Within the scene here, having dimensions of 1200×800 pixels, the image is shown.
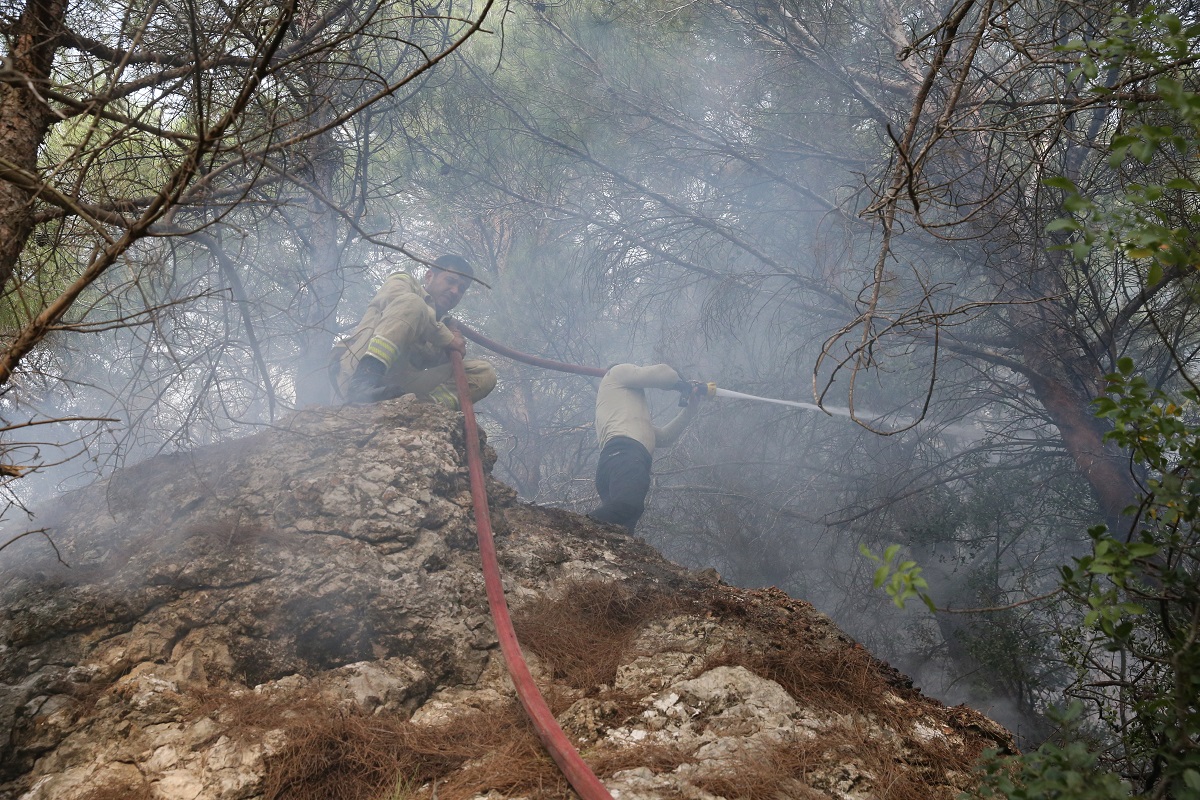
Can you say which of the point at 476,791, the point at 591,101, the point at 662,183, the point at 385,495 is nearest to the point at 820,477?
the point at 662,183

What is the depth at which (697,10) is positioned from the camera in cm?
629

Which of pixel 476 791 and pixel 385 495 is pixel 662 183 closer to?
pixel 385 495

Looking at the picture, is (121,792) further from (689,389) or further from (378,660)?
(689,389)

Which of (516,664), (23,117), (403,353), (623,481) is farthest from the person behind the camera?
(623,481)

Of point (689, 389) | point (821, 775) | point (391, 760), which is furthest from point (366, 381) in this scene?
point (821, 775)

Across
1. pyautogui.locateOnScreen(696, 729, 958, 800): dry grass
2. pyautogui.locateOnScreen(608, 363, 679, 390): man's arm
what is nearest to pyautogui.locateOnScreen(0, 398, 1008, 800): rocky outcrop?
pyautogui.locateOnScreen(696, 729, 958, 800): dry grass

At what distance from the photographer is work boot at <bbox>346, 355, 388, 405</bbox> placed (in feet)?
15.5

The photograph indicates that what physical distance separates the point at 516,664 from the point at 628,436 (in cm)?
385

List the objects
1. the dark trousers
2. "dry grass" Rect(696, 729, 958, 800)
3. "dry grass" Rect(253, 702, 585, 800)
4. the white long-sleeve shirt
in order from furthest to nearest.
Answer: the white long-sleeve shirt < the dark trousers < "dry grass" Rect(253, 702, 585, 800) < "dry grass" Rect(696, 729, 958, 800)

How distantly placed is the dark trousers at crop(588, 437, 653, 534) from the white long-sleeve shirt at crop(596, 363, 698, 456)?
16cm

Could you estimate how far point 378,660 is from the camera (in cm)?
302

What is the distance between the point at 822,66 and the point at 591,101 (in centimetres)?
226

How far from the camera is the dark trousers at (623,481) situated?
19.7 ft

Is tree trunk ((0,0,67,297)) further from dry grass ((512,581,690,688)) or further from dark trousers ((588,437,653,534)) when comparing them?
dark trousers ((588,437,653,534))
